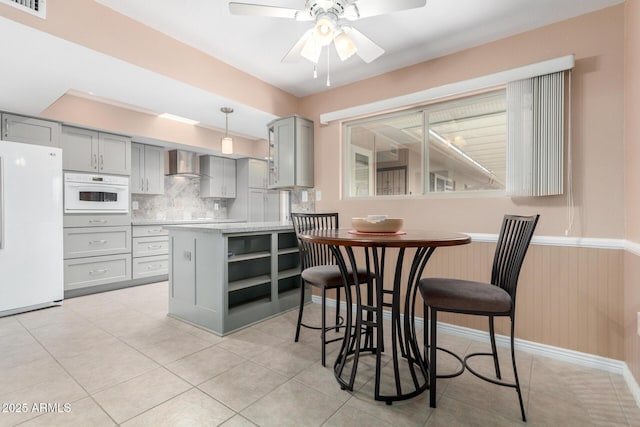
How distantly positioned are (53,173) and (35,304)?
1.38m

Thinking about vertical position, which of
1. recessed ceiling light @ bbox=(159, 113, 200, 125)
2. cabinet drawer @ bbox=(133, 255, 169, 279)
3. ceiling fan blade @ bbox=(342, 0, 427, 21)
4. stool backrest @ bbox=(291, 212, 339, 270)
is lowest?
cabinet drawer @ bbox=(133, 255, 169, 279)

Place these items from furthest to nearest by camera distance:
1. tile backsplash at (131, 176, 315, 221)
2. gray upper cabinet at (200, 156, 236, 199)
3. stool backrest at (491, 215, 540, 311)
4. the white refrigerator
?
gray upper cabinet at (200, 156, 236, 199)
tile backsplash at (131, 176, 315, 221)
the white refrigerator
stool backrest at (491, 215, 540, 311)

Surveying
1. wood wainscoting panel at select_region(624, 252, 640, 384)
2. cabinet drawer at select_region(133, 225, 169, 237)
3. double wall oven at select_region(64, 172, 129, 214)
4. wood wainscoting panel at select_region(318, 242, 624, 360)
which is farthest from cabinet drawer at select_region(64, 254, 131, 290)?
wood wainscoting panel at select_region(624, 252, 640, 384)

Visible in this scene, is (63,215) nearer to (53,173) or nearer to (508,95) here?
(53,173)

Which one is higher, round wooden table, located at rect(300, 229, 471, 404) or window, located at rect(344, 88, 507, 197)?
window, located at rect(344, 88, 507, 197)

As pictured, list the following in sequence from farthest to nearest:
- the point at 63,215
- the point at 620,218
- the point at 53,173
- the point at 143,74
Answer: the point at 63,215 → the point at 53,173 → the point at 143,74 → the point at 620,218

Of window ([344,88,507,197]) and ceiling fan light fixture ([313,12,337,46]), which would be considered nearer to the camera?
ceiling fan light fixture ([313,12,337,46])

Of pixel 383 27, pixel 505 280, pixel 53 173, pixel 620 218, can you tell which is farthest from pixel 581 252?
pixel 53 173

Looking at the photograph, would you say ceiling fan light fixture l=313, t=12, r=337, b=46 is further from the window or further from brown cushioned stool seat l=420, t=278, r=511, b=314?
brown cushioned stool seat l=420, t=278, r=511, b=314

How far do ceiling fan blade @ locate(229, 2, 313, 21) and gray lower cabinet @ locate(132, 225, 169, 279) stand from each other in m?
3.39

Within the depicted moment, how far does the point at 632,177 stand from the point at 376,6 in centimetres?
185

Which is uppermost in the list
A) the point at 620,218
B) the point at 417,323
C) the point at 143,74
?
the point at 143,74

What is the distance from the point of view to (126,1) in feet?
6.96

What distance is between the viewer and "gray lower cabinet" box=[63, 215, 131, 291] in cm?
366
